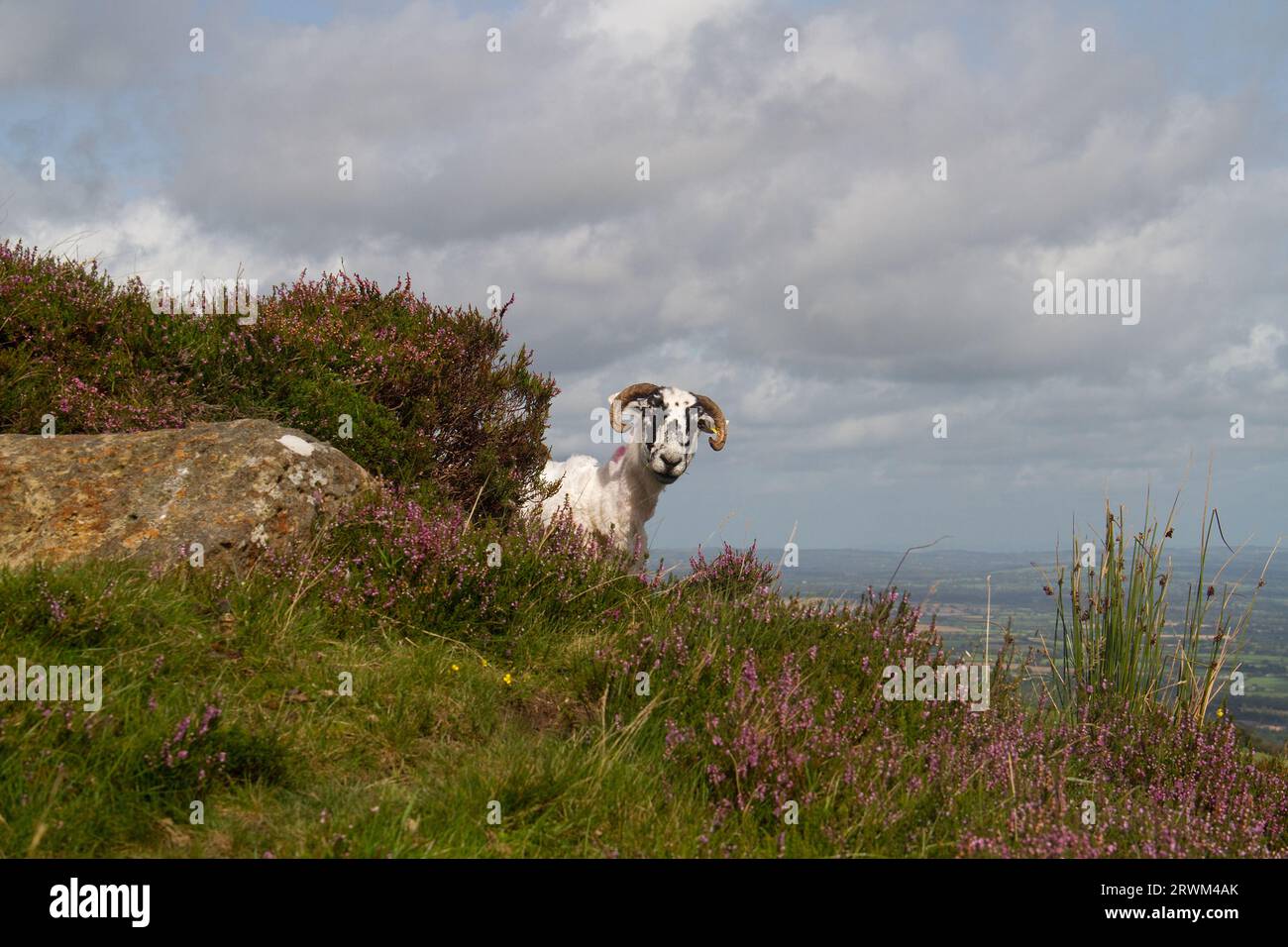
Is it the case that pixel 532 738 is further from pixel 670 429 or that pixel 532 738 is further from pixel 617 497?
pixel 617 497

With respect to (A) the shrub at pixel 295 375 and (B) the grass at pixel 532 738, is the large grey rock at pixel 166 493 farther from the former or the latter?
(A) the shrub at pixel 295 375

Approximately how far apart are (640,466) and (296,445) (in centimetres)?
445

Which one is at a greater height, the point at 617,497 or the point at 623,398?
the point at 623,398

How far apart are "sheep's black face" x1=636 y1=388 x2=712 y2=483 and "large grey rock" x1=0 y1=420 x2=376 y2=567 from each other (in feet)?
12.4

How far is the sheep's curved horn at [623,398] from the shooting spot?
1030cm

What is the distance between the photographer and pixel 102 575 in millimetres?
5359

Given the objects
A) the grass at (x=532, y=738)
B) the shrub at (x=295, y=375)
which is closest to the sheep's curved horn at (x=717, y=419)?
the shrub at (x=295, y=375)

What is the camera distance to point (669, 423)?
1002cm

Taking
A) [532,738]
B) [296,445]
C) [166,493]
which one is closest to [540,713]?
[532,738]

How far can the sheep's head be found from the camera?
9.88 m

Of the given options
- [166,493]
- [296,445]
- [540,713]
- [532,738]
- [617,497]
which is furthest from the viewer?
[617,497]

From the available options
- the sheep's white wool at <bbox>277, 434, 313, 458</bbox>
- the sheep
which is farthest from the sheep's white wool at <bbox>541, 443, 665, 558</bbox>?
the sheep's white wool at <bbox>277, 434, 313, 458</bbox>
